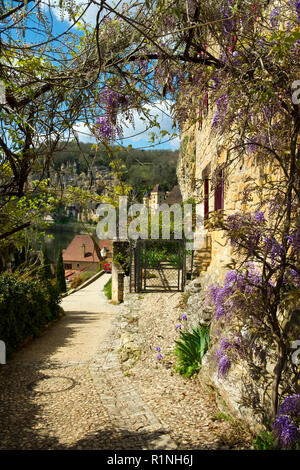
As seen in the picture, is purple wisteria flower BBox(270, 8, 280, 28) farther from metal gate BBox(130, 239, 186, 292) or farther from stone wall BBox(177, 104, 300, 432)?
→ metal gate BBox(130, 239, 186, 292)

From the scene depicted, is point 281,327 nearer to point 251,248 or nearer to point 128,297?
point 251,248

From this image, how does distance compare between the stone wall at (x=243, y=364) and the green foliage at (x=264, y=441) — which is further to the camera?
the stone wall at (x=243, y=364)

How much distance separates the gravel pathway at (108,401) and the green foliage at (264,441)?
10 cm

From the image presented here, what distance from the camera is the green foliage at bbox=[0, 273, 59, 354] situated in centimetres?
662

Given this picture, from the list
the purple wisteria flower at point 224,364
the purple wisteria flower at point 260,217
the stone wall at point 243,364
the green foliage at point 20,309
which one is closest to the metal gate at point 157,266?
the green foliage at point 20,309

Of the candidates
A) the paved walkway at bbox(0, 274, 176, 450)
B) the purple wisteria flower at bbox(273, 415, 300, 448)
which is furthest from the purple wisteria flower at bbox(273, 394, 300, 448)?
the paved walkway at bbox(0, 274, 176, 450)

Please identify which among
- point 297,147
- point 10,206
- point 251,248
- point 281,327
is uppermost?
point 297,147

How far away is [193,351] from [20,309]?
4.34 meters

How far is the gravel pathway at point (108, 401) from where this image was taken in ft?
10.2

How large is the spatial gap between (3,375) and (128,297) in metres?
3.58

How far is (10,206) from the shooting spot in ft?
11.8

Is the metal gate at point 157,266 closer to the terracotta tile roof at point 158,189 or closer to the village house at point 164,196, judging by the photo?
the village house at point 164,196

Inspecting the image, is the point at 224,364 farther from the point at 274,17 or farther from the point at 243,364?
the point at 274,17
